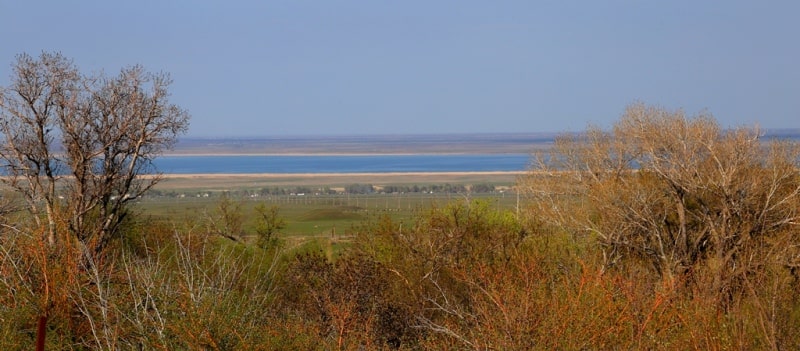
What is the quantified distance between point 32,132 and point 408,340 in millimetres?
15079

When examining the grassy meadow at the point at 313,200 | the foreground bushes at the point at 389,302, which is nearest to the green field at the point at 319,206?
the grassy meadow at the point at 313,200

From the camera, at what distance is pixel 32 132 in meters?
34.5

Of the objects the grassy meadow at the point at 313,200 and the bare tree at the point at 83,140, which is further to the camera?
the grassy meadow at the point at 313,200

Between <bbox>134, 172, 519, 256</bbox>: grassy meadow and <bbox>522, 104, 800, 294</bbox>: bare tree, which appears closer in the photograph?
<bbox>522, 104, 800, 294</bbox>: bare tree

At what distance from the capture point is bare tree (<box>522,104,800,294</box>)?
39688 millimetres

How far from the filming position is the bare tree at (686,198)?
39688 mm

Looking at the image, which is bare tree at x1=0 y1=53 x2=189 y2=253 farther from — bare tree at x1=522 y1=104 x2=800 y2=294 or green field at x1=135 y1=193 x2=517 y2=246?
green field at x1=135 y1=193 x2=517 y2=246

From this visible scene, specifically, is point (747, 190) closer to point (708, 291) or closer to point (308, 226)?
point (708, 291)

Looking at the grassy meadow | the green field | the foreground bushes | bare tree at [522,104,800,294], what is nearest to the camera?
the foreground bushes

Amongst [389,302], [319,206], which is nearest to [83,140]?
[389,302]

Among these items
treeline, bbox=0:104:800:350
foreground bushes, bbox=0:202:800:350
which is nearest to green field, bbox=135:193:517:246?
treeline, bbox=0:104:800:350

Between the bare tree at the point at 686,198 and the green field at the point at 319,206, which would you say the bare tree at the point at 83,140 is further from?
the green field at the point at 319,206

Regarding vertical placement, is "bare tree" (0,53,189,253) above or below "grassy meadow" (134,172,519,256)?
above

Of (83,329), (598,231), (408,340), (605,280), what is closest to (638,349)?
(605,280)
